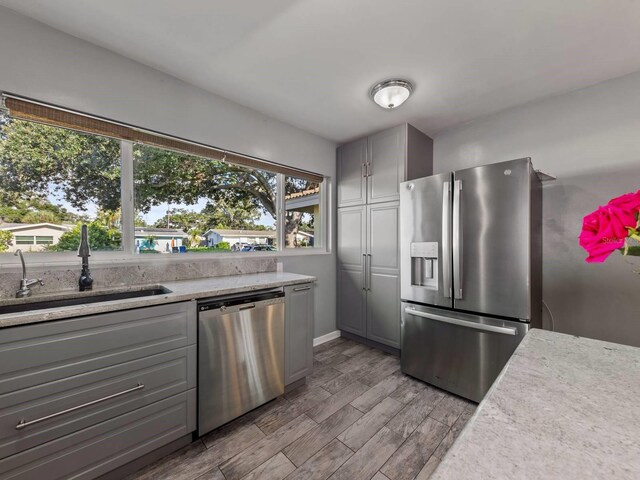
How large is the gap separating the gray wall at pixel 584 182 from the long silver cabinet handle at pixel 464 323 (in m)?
0.80

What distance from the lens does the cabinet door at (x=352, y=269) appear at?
10.2 feet

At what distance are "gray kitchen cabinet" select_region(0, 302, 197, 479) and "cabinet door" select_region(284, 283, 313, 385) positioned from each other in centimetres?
72

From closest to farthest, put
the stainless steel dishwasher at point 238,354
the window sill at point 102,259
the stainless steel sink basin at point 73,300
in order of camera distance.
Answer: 1. the stainless steel sink basin at point 73,300
2. the window sill at point 102,259
3. the stainless steel dishwasher at point 238,354

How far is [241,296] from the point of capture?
1.87 m

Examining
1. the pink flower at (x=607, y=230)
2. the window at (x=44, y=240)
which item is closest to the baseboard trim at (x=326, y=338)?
the window at (x=44, y=240)

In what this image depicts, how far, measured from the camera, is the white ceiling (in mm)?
1488

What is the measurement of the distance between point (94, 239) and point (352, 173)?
2.57m

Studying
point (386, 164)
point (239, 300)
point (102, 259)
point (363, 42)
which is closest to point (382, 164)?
point (386, 164)

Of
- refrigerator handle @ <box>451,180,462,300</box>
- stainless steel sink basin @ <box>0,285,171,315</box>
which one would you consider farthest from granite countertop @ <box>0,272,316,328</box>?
refrigerator handle @ <box>451,180,462,300</box>

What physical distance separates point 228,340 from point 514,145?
3.07 metres

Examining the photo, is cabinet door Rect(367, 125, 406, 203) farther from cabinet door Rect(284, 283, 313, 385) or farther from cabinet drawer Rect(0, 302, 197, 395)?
cabinet drawer Rect(0, 302, 197, 395)

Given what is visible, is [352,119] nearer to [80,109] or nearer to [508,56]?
[508,56]

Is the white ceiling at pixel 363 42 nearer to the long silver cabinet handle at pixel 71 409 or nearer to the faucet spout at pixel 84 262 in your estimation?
the faucet spout at pixel 84 262

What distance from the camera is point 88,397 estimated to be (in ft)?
4.25
